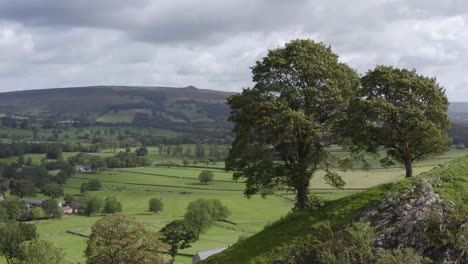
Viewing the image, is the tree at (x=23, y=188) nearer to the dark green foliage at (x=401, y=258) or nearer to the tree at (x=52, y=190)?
the tree at (x=52, y=190)

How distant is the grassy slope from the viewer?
89.5 ft

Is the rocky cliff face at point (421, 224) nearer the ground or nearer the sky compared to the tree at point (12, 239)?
nearer the sky

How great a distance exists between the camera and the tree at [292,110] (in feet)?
114

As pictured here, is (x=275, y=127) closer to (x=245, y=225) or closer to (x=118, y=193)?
(x=245, y=225)

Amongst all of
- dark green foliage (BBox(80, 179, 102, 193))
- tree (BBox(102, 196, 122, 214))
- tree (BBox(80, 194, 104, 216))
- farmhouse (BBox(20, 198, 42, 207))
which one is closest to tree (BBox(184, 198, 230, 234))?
tree (BBox(102, 196, 122, 214))

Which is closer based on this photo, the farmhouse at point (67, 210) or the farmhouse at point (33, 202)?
the farmhouse at point (67, 210)

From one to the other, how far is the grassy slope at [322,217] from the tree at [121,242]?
753 inches

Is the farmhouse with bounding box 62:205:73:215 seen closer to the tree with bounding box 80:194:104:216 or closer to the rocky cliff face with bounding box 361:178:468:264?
the tree with bounding box 80:194:104:216

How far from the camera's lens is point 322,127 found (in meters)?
34.6

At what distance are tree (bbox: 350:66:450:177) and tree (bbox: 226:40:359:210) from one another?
1.83 meters

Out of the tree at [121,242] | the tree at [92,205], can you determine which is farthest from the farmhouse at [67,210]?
the tree at [121,242]

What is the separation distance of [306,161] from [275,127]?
4.61 metres

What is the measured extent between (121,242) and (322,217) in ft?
85.0

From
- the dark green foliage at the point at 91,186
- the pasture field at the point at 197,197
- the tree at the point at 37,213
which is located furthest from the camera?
the dark green foliage at the point at 91,186
